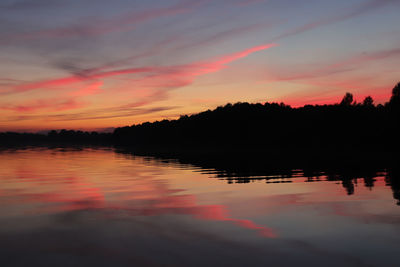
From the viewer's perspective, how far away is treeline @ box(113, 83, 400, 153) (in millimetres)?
82062

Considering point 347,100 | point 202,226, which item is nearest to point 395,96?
point 347,100

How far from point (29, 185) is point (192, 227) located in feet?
52.3

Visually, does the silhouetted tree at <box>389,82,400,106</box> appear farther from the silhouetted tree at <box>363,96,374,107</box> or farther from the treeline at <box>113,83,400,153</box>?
the silhouetted tree at <box>363,96,374,107</box>

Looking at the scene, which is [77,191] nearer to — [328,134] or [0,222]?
[0,222]

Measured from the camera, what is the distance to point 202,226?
12.1 m

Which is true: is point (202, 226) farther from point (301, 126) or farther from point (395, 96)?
point (301, 126)

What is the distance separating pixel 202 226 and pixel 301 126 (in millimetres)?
104363

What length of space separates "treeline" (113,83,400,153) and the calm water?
55393 mm

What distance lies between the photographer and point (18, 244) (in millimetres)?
10289

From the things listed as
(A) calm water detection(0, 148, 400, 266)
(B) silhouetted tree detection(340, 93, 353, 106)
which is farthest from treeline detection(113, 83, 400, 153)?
(A) calm water detection(0, 148, 400, 266)

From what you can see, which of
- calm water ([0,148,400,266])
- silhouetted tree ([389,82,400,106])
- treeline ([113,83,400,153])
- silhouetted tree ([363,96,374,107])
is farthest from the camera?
silhouetted tree ([363,96,374,107])

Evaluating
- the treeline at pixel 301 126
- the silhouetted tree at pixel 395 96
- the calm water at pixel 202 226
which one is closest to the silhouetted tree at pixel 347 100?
the treeline at pixel 301 126

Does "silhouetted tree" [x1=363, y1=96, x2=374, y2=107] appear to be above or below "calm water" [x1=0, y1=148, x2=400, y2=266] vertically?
above

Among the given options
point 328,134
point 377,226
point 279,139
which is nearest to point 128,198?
point 377,226
